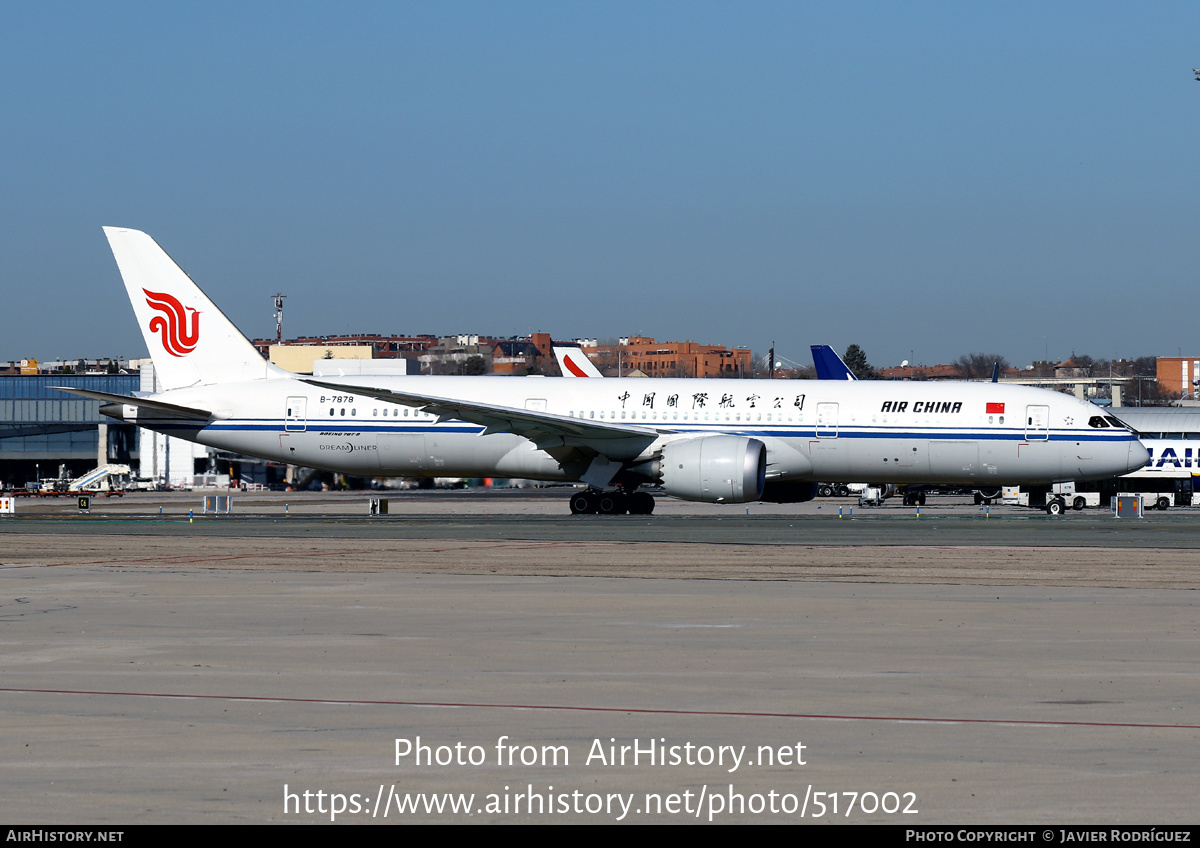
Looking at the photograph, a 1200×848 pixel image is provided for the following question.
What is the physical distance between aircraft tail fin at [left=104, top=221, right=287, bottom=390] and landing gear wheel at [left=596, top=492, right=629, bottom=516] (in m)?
11.5

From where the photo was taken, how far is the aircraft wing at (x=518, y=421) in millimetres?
34188

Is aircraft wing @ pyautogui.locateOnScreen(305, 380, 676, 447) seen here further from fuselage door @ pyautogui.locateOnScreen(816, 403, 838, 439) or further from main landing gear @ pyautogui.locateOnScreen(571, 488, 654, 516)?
fuselage door @ pyautogui.locateOnScreen(816, 403, 838, 439)

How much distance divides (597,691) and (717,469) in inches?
907

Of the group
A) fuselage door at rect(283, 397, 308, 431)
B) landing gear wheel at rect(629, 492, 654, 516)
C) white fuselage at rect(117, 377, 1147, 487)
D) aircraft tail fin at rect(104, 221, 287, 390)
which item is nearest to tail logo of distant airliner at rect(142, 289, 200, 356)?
aircraft tail fin at rect(104, 221, 287, 390)

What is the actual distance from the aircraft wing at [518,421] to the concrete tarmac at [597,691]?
12854 millimetres

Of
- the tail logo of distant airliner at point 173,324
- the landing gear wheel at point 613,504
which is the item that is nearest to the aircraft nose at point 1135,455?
the landing gear wheel at point 613,504

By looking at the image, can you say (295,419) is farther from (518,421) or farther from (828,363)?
(828,363)

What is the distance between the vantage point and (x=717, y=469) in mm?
32875

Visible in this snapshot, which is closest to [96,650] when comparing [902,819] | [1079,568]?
[902,819]

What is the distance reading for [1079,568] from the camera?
68.8 ft

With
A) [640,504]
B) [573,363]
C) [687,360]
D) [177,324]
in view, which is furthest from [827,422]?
[687,360]

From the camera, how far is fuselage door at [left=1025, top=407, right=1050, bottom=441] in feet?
115

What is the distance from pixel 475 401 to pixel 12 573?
18892 millimetres
